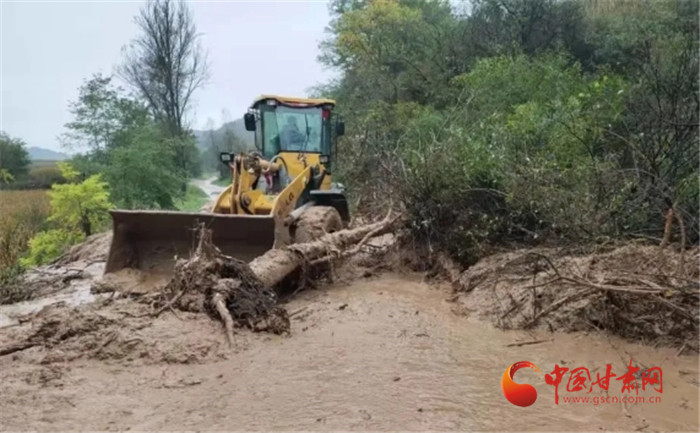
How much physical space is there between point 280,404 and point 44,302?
504 centimetres

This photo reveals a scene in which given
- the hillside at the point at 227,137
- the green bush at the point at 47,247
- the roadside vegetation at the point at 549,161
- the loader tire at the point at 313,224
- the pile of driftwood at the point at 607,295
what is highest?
the hillside at the point at 227,137

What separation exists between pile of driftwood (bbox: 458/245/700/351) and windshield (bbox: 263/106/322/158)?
413cm

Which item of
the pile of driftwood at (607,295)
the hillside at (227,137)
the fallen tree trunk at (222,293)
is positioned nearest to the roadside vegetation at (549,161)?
the pile of driftwood at (607,295)

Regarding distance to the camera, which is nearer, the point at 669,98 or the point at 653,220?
the point at 653,220

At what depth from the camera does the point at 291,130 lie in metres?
9.02

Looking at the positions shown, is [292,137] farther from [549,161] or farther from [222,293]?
[222,293]

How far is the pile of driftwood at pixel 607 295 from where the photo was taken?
454cm

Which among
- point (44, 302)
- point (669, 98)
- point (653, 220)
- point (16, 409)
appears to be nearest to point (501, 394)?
point (16, 409)

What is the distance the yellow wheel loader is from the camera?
22.9ft

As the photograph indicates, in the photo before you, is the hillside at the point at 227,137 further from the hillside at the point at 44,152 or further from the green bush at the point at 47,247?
the green bush at the point at 47,247

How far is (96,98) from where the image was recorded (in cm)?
2025

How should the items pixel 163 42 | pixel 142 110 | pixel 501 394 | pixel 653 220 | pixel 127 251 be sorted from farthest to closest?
pixel 163 42 → pixel 142 110 → pixel 127 251 → pixel 653 220 → pixel 501 394

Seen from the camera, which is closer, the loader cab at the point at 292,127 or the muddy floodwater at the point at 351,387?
the muddy floodwater at the point at 351,387

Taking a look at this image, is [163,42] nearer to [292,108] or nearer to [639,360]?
[292,108]
